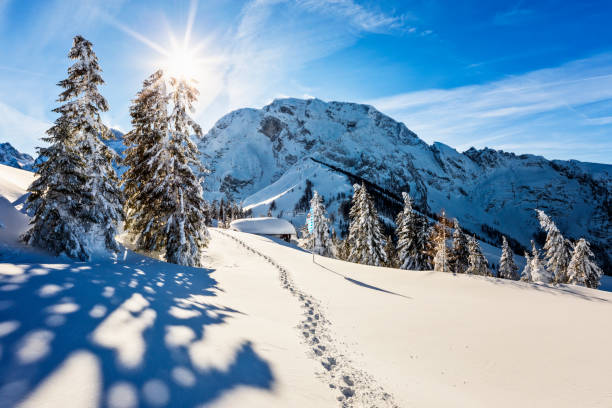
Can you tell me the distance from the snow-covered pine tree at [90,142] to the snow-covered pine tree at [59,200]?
41 centimetres

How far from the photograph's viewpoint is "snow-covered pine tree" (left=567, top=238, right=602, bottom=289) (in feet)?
106

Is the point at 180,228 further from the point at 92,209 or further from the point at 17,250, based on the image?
the point at 17,250

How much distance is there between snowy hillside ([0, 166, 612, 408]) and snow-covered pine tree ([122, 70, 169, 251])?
5.66 metres

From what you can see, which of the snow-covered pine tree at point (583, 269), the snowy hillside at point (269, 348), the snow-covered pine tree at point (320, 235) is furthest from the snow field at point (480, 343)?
the snow-covered pine tree at point (583, 269)

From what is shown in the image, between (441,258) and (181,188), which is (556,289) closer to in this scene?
(441,258)

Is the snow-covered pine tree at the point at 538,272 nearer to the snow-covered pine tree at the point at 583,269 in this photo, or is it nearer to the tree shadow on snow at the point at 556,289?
the snow-covered pine tree at the point at 583,269

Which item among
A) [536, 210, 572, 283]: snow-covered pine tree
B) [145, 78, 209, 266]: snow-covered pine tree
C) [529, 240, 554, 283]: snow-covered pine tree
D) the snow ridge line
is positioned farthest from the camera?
[529, 240, 554, 283]: snow-covered pine tree

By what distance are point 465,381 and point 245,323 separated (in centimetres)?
416

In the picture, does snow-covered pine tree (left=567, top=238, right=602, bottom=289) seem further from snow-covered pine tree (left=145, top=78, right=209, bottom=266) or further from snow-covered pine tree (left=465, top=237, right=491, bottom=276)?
snow-covered pine tree (left=145, top=78, right=209, bottom=266)

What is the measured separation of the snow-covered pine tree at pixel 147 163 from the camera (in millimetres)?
14539

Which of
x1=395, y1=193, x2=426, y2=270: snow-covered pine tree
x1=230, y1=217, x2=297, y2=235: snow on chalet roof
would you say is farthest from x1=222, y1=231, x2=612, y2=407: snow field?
x1=230, y1=217, x2=297, y2=235: snow on chalet roof

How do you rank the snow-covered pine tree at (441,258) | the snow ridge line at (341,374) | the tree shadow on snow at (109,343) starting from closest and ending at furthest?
1. the tree shadow on snow at (109,343)
2. the snow ridge line at (341,374)
3. the snow-covered pine tree at (441,258)

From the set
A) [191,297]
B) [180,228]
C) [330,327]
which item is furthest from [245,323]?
[180,228]

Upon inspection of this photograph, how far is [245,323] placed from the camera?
220 inches
